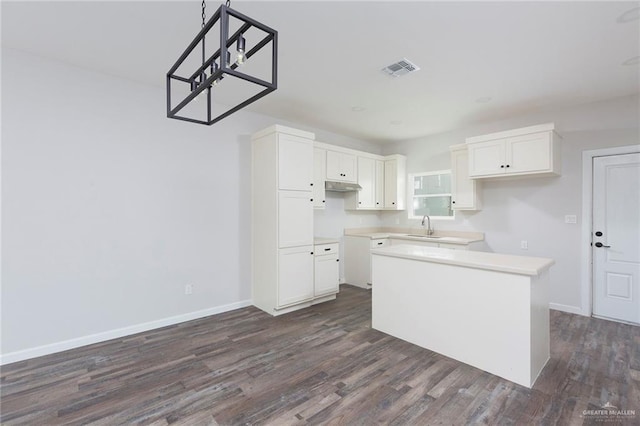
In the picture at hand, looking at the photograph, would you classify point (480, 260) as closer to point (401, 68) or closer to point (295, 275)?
point (401, 68)

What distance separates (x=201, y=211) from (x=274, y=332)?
175 cm

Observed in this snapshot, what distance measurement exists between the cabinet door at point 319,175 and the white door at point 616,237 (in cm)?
357

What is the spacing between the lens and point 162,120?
135 inches

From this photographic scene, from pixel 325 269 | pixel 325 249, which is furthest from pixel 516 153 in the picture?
pixel 325 269

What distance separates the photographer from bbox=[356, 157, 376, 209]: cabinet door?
5249 millimetres

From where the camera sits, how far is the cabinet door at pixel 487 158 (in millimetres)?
4039

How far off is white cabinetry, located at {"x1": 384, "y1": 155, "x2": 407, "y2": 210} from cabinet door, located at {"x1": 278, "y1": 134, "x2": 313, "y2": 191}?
2.12 metres

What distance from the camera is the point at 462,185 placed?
4645 mm

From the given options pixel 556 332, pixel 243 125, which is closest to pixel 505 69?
pixel 556 332

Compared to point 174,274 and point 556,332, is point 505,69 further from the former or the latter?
point 174,274

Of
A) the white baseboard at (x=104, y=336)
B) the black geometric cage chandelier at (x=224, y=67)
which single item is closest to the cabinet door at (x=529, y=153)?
the black geometric cage chandelier at (x=224, y=67)

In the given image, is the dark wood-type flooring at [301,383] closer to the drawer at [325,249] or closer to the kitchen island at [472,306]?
the kitchen island at [472,306]

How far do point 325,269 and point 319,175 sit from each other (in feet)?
4.73

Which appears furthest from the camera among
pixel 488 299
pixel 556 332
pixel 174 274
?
pixel 174 274
